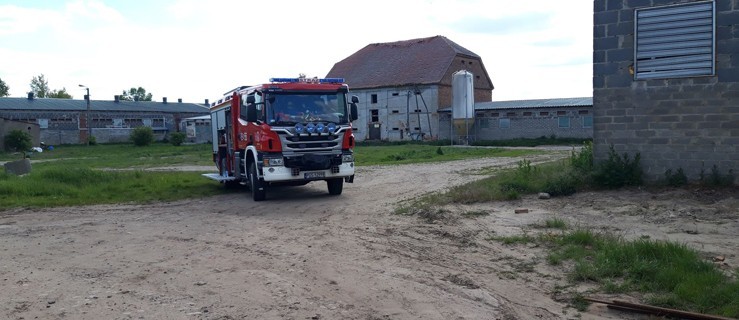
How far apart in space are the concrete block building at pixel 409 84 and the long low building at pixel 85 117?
29353 mm

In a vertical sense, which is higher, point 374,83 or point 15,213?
A: point 374,83

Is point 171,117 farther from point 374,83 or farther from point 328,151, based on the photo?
point 328,151

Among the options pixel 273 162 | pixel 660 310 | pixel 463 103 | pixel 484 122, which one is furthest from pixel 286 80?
pixel 484 122

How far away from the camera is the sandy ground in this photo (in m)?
6.63

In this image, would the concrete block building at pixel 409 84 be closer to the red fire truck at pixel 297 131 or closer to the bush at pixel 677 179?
the red fire truck at pixel 297 131

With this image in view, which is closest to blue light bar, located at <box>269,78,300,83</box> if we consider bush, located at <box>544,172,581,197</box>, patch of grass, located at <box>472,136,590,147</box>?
bush, located at <box>544,172,581,197</box>

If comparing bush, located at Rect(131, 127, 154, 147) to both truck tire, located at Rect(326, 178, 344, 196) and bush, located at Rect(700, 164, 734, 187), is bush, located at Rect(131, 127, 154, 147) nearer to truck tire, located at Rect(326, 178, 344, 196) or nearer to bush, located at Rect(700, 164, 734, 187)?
truck tire, located at Rect(326, 178, 344, 196)

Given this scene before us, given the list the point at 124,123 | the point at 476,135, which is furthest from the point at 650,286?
the point at 124,123

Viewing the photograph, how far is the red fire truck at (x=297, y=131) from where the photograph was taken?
15.4 metres

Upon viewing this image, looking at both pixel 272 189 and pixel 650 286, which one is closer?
pixel 650 286

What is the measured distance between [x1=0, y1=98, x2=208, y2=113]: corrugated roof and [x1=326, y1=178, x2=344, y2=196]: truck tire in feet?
217

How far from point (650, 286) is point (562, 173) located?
8.50 metres

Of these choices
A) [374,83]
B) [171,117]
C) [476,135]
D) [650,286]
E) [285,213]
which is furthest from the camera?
[171,117]

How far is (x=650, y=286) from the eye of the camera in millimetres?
6988
